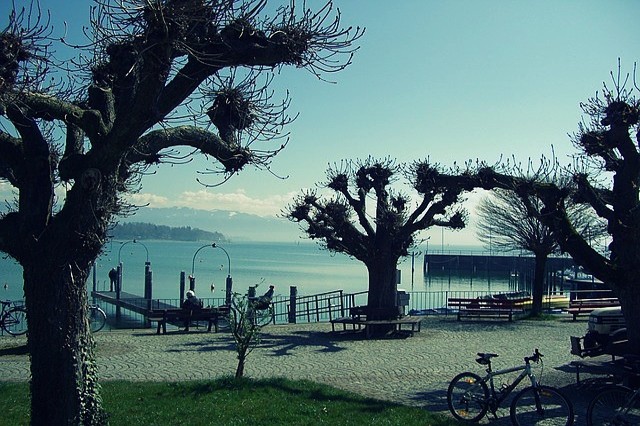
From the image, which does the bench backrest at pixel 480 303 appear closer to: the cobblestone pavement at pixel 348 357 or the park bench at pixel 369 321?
the cobblestone pavement at pixel 348 357

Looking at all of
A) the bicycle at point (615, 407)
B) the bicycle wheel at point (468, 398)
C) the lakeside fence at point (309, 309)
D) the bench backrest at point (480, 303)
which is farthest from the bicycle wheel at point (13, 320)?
the bicycle at point (615, 407)

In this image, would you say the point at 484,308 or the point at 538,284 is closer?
the point at 484,308

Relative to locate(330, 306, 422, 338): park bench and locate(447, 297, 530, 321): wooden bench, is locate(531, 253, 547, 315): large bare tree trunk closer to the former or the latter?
locate(447, 297, 530, 321): wooden bench

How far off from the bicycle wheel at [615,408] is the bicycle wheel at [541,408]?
0.29 meters

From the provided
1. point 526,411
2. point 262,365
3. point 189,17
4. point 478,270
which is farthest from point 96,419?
point 478,270

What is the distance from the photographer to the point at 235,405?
878 centimetres

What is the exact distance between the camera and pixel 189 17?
5.80m

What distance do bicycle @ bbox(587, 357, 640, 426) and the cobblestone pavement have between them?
3.19 feet

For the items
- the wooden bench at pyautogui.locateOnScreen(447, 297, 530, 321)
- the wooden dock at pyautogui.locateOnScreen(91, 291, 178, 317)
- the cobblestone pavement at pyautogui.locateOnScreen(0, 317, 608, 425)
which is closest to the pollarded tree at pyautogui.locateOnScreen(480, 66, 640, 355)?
the cobblestone pavement at pyautogui.locateOnScreen(0, 317, 608, 425)

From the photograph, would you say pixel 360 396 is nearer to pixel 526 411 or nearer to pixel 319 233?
pixel 526 411

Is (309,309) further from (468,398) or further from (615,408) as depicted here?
(615,408)

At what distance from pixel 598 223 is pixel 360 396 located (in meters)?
21.7

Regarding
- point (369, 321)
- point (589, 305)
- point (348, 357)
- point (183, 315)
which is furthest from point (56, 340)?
point (589, 305)

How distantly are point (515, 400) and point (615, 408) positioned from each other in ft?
3.73
